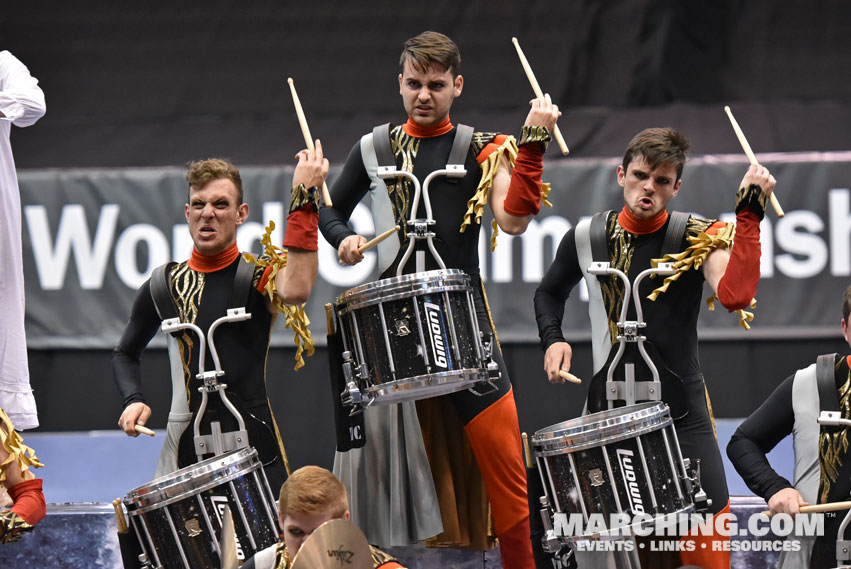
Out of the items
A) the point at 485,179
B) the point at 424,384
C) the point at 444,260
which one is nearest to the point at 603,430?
the point at 424,384

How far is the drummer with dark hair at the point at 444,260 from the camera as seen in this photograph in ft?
12.8

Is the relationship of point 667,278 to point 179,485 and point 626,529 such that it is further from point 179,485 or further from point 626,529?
point 179,485

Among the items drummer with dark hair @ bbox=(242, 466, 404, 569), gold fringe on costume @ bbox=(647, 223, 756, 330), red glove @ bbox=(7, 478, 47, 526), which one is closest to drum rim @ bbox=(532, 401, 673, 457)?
gold fringe on costume @ bbox=(647, 223, 756, 330)

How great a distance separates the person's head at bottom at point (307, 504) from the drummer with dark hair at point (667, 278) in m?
1.05

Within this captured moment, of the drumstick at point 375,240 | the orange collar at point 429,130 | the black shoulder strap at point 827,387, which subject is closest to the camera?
the black shoulder strap at point 827,387

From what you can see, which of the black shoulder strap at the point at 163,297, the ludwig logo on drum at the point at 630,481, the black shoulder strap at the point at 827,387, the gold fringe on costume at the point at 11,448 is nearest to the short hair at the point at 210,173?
the black shoulder strap at the point at 163,297

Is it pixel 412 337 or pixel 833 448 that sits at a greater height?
pixel 412 337

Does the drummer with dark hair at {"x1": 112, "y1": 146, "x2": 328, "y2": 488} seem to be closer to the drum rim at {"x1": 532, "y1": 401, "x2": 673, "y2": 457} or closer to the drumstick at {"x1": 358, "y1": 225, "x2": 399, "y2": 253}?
the drumstick at {"x1": 358, "y1": 225, "x2": 399, "y2": 253}

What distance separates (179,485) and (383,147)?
134cm

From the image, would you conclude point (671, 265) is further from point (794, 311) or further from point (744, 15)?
point (744, 15)

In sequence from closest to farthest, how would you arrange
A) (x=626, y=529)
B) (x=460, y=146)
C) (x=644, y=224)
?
(x=626, y=529) → (x=644, y=224) → (x=460, y=146)

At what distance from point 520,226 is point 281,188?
2.58 meters

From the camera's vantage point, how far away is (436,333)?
354 cm

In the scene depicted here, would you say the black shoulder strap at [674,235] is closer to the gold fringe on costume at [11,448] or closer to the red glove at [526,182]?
the red glove at [526,182]
